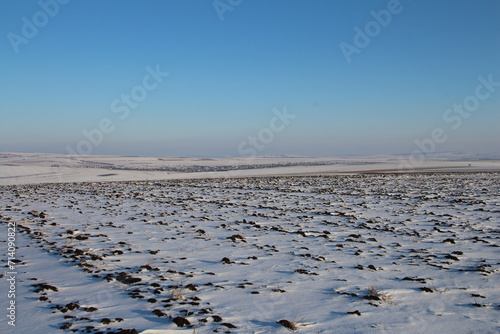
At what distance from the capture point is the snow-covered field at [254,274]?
5.80 metres

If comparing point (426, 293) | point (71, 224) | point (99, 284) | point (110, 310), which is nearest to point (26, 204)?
point (71, 224)

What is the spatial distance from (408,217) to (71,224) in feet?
46.9

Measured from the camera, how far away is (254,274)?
830 centimetres

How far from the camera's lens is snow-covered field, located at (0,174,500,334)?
5.80 metres
